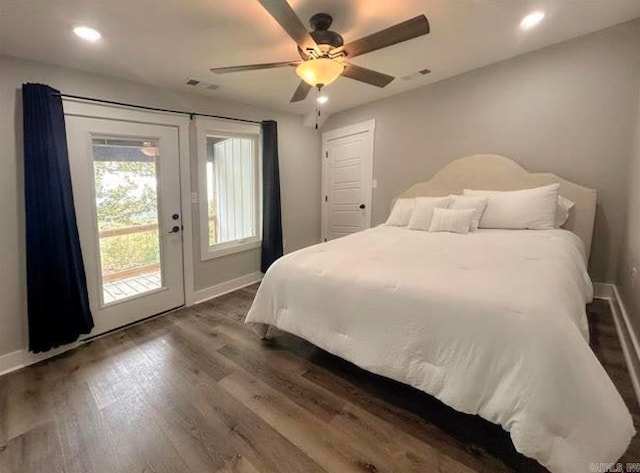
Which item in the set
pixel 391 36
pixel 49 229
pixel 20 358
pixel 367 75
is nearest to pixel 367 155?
pixel 367 75

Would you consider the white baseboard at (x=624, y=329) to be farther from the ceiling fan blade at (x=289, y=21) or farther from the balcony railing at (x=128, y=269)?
the balcony railing at (x=128, y=269)

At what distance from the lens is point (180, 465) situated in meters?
1.39

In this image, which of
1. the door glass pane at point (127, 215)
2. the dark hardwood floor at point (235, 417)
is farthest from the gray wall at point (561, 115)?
the door glass pane at point (127, 215)

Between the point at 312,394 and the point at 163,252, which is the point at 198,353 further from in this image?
the point at 163,252

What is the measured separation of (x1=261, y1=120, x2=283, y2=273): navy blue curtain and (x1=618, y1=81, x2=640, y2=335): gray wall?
11.5 feet

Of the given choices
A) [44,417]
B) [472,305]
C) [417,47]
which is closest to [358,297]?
[472,305]

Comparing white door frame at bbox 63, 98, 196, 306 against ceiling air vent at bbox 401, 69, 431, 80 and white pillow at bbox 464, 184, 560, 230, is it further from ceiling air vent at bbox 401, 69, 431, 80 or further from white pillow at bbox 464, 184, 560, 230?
white pillow at bbox 464, 184, 560, 230

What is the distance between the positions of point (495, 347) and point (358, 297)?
0.72 m

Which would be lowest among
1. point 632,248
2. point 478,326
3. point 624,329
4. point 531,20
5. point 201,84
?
point 624,329

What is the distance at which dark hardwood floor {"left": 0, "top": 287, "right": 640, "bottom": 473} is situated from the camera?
140cm

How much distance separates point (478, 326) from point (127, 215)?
3090 millimetres

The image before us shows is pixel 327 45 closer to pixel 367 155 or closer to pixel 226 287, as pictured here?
pixel 367 155

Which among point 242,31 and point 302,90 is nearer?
point 242,31

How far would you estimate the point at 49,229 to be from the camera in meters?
2.30
